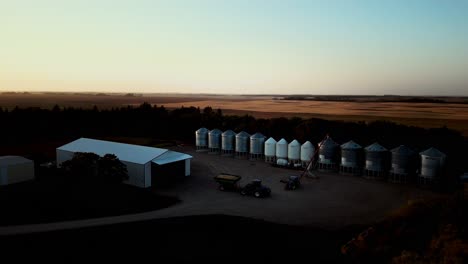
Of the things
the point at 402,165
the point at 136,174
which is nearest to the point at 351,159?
the point at 402,165

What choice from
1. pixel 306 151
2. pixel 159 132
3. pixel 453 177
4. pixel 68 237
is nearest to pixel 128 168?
pixel 68 237

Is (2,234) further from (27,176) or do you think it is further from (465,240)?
(465,240)

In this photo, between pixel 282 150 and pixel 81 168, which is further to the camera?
pixel 282 150

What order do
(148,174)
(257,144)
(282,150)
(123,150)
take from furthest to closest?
(257,144), (282,150), (123,150), (148,174)

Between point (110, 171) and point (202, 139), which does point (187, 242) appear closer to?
point (110, 171)

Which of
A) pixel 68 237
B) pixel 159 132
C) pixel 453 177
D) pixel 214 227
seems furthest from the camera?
pixel 159 132
